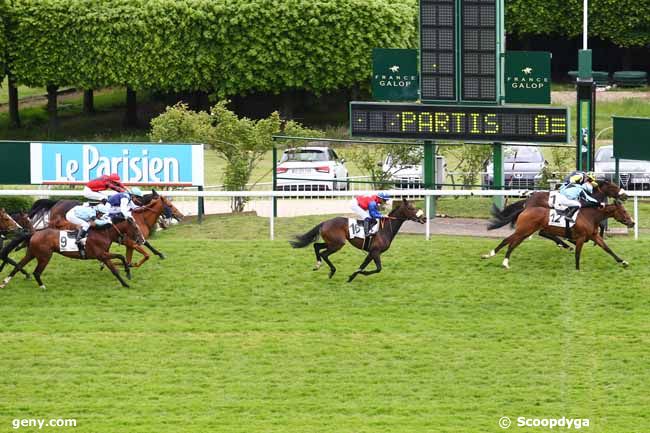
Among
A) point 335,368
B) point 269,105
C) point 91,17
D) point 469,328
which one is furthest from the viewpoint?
point 269,105

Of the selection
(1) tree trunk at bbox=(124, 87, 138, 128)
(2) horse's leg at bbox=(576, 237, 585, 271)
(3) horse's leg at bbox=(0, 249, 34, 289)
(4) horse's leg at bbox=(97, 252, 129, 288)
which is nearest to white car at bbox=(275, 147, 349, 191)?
(2) horse's leg at bbox=(576, 237, 585, 271)

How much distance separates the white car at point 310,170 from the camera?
27375mm

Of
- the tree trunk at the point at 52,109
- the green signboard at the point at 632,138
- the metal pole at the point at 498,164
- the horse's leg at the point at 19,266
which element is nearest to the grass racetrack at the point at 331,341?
the horse's leg at the point at 19,266

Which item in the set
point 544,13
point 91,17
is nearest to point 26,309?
point 91,17

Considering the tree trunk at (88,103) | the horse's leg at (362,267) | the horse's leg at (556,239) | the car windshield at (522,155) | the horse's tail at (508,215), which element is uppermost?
the tree trunk at (88,103)

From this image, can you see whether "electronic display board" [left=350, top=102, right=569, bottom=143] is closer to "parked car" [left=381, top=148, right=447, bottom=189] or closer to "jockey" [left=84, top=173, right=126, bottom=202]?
"parked car" [left=381, top=148, right=447, bottom=189]

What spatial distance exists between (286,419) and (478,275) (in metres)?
5.43

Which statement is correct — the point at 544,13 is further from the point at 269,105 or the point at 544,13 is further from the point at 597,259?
the point at 597,259

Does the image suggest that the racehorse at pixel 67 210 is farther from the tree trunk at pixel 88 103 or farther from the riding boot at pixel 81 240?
the tree trunk at pixel 88 103

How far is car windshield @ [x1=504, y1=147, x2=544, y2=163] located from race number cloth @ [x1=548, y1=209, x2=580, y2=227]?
380 inches

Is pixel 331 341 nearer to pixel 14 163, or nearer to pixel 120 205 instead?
pixel 120 205

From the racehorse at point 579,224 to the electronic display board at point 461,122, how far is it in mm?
3519

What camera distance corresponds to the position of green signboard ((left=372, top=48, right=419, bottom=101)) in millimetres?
24703

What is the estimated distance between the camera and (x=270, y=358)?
1730 centimetres
